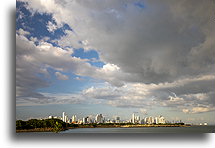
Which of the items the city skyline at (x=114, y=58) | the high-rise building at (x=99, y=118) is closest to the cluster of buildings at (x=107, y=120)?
the high-rise building at (x=99, y=118)

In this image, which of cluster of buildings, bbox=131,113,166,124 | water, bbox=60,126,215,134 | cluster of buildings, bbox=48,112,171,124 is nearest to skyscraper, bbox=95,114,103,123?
cluster of buildings, bbox=48,112,171,124

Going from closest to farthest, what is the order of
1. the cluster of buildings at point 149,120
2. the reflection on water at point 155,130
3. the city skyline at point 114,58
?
the reflection on water at point 155,130 → the city skyline at point 114,58 → the cluster of buildings at point 149,120

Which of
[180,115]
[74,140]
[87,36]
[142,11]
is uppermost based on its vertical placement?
[142,11]

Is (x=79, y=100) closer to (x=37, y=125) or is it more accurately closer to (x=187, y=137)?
(x=37, y=125)

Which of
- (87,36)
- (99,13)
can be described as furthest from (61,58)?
(99,13)

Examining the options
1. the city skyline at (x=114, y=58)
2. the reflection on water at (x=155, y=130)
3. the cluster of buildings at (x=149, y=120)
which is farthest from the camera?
the cluster of buildings at (x=149, y=120)

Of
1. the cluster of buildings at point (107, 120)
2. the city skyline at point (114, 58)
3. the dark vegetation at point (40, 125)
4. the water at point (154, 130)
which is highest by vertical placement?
the city skyline at point (114, 58)

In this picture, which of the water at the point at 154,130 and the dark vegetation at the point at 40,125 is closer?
the water at the point at 154,130

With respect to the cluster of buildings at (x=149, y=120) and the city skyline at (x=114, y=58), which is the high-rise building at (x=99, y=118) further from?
the cluster of buildings at (x=149, y=120)

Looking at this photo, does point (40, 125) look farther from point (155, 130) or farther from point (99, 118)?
point (155, 130)
